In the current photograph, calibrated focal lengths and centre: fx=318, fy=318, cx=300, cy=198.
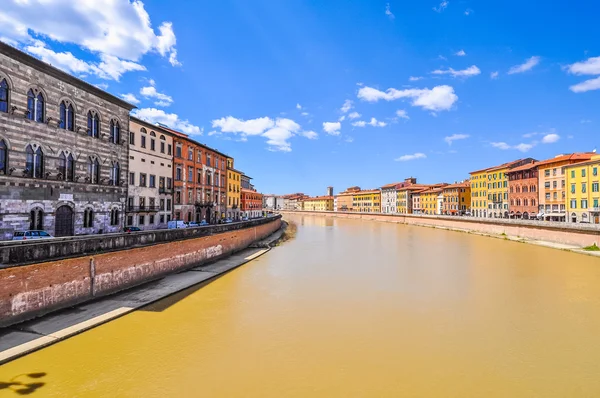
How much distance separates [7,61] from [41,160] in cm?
582

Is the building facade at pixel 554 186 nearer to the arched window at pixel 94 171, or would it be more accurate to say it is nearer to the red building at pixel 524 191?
the red building at pixel 524 191

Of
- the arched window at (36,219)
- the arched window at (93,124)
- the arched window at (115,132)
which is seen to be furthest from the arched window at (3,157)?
the arched window at (115,132)

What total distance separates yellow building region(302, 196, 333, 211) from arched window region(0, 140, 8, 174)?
141881 millimetres

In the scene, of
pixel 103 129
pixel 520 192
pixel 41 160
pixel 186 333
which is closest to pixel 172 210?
pixel 103 129

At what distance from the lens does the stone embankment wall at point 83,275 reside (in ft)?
37.2

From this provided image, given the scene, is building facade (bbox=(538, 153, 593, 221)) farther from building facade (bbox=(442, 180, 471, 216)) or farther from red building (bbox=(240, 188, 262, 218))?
red building (bbox=(240, 188, 262, 218))

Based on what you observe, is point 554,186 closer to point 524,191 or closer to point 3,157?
point 524,191

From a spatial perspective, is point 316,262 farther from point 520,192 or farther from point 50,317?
point 520,192

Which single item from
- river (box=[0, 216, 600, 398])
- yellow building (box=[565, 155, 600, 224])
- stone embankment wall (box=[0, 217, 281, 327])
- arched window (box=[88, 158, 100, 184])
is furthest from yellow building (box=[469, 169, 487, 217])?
arched window (box=[88, 158, 100, 184])

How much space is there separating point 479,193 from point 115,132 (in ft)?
248

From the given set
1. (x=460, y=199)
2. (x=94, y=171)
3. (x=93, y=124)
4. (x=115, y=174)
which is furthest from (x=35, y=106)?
(x=460, y=199)

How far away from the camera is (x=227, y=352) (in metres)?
10.6

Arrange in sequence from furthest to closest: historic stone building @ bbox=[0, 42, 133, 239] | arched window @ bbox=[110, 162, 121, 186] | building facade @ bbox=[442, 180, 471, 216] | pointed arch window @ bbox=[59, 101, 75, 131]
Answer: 1. building facade @ bbox=[442, 180, 471, 216]
2. arched window @ bbox=[110, 162, 121, 186]
3. pointed arch window @ bbox=[59, 101, 75, 131]
4. historic stone building @ bbox=[0, 42, 133, 239]

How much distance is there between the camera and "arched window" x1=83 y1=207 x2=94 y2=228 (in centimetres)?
2372
